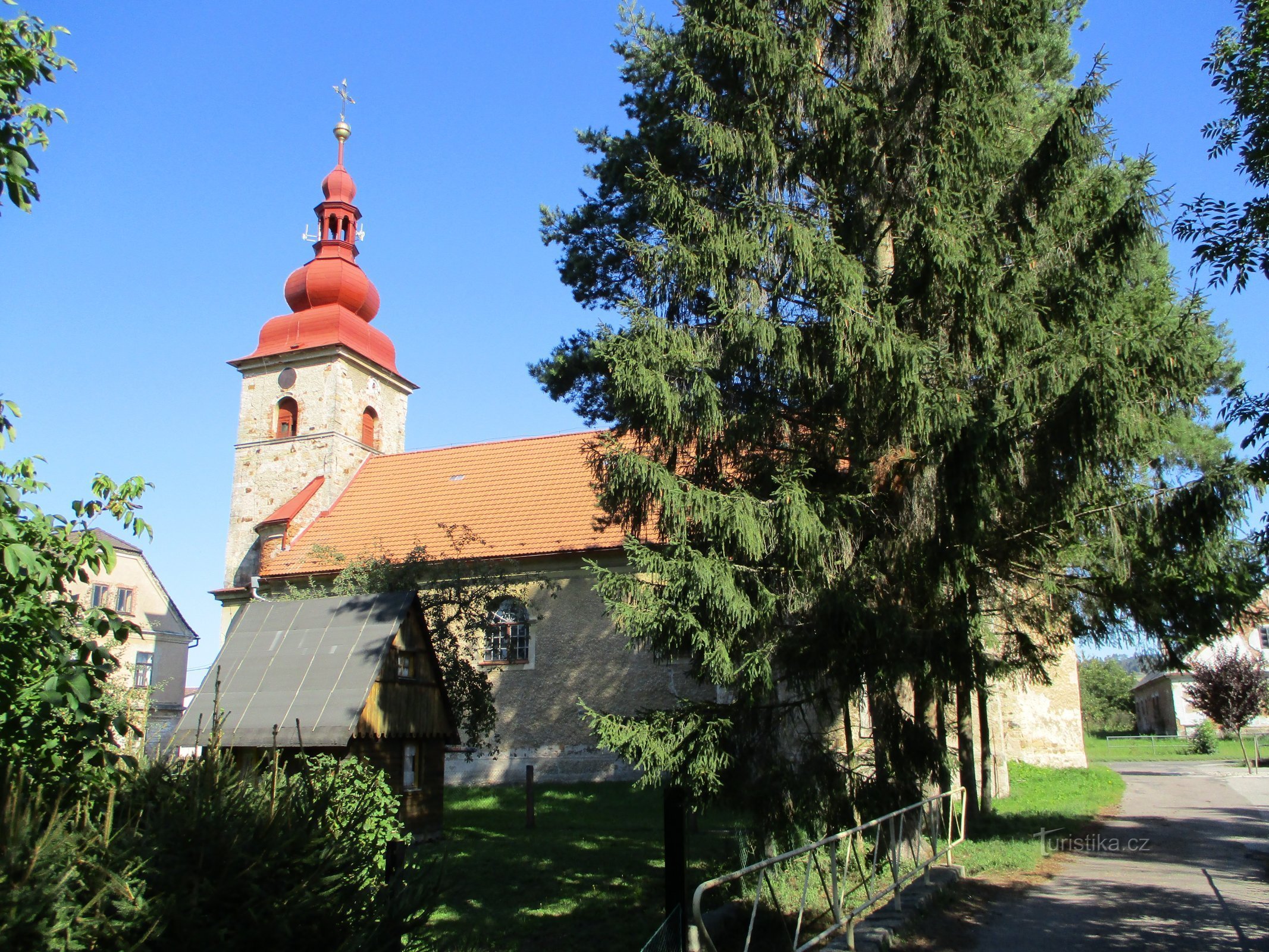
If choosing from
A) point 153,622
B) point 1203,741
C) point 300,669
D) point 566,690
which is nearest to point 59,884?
point 300,669

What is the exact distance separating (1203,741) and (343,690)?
1318 inches

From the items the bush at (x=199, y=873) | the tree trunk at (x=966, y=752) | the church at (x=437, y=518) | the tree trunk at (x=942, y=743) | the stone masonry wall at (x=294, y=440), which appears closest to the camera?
the bush at (x=199, y=873)

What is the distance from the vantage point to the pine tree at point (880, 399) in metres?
8.30

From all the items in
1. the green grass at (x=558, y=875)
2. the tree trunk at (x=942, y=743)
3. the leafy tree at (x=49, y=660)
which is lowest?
the green grass at (x=558, y=875)

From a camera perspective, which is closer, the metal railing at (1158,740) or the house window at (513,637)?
the house window at (513,637)


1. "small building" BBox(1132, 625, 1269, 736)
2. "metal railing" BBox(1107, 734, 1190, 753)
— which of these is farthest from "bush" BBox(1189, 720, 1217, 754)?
"small building" BBox(1132, 625, 1269, 736)

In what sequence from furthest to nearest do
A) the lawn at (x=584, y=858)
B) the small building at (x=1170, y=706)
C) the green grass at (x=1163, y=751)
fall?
the small building at (x=1170, y=706) < the green grass at (x=1163, y=751) < the lawn at (x=584, y=858)

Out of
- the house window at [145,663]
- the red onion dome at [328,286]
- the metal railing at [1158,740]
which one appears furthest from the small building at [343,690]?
the metal railing at [1158,740]

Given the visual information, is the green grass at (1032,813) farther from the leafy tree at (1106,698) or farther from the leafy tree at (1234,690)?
the leafy tree at (1106,698)

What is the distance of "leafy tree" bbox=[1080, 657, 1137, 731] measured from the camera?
68938 millimetres

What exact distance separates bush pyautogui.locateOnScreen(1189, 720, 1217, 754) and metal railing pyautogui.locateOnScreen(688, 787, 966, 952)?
95.2ft

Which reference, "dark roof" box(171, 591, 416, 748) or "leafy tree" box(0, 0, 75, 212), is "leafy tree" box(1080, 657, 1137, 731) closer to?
"dark roof" box(171, 591, 416, 748)

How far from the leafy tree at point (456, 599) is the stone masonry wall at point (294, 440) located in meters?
11.3

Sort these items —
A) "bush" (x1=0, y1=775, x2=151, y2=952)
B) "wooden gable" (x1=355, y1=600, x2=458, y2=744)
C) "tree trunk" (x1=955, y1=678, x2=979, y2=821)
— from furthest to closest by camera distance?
"wooden gable" (x1=355, y1=600, x2=458, y2=744)
"tree trunk" (x1=955, y1=678, x2=979, y2=821)
"bush" (x1=0, y1=775, x2=151, y2=952)
